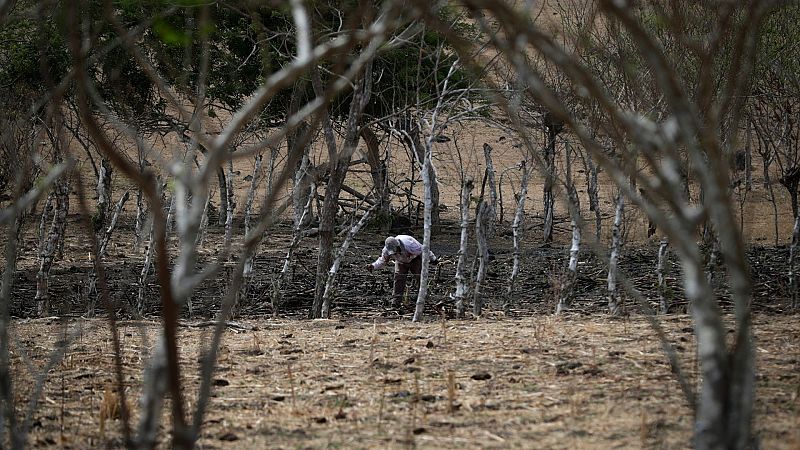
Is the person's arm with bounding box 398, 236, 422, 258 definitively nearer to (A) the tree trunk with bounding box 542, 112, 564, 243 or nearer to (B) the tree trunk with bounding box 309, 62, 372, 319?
(B) the tree trunk with bounding box 309, 62, 372, 319

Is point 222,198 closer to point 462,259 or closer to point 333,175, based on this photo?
point 333,175

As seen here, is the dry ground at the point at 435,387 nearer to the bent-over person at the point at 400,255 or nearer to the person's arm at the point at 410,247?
the bent-over person at the point at 400,255

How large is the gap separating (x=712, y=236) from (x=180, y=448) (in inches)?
326

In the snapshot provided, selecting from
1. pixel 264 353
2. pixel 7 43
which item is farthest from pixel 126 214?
pixel 264 353

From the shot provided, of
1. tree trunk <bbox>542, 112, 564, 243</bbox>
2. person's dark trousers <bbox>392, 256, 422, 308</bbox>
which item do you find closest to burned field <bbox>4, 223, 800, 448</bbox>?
person's dark trousers <bbox>392, 256, 422, 308</bbox>

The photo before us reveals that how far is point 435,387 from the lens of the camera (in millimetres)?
4965

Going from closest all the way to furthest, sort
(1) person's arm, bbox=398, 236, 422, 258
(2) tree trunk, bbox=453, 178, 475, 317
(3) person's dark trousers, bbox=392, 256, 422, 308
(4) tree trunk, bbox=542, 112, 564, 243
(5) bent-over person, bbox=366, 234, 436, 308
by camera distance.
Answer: (2) tree trunk, bbox=453, 178, 475, 317 < (3) person's dark trousers, bbox=392, 256, 422, 308 < (5) bent-over person, bbox=366, 234, 436, 308 < (1) person's arm, bbox=398, 236, 422, 258 < (4) tree trunk, bbox=542, 112, 564, 243

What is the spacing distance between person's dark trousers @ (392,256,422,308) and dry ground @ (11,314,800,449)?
3742 mm

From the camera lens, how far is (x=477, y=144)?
28391 mm

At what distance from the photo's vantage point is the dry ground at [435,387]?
3973 mm

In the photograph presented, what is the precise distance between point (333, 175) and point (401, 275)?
2.22m

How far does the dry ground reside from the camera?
397 cm

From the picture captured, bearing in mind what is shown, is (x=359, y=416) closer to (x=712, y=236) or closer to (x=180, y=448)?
(x=180, y=448)

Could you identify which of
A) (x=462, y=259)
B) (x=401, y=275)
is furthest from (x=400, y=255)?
(x=462, y=259)
